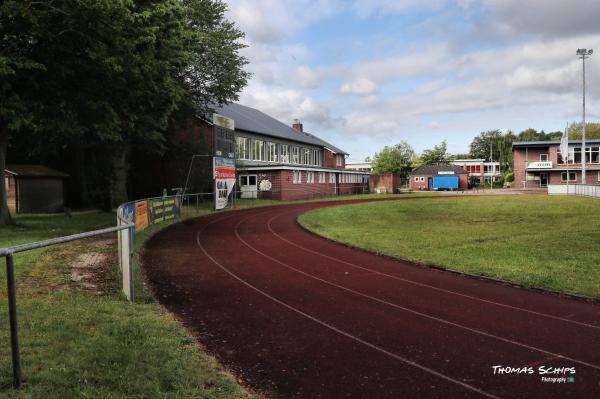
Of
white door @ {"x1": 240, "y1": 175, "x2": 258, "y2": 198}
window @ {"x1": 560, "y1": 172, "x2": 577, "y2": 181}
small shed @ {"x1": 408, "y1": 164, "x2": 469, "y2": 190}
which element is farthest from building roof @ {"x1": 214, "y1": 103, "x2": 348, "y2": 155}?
window @ {"x1": 560, "y1": 172, "x2": 577, "y2": 181}

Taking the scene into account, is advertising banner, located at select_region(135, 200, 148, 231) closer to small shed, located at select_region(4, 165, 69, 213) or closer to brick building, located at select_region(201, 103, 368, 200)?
small shed, located at select_region(4, 165, 69, 213)

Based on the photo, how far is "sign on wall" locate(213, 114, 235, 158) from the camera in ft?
107

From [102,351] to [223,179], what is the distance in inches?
1120

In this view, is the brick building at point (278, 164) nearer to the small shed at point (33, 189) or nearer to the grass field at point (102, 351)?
the small shed at point (33, 189)

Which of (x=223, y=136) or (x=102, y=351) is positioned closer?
(x=102, y=351)

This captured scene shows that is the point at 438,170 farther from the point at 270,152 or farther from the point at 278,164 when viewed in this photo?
the point at 278,164

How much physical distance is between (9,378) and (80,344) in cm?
120

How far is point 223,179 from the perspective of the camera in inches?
1334

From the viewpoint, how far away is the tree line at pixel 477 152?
4166 inches

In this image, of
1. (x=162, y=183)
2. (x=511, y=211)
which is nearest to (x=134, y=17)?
(x=511, y=211)

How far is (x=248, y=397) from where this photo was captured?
4914mm

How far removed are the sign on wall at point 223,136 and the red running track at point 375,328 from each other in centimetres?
2008

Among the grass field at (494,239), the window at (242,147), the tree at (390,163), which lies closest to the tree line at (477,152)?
the tree at (390,163)

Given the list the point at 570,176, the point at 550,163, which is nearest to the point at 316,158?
the point at 550,163
